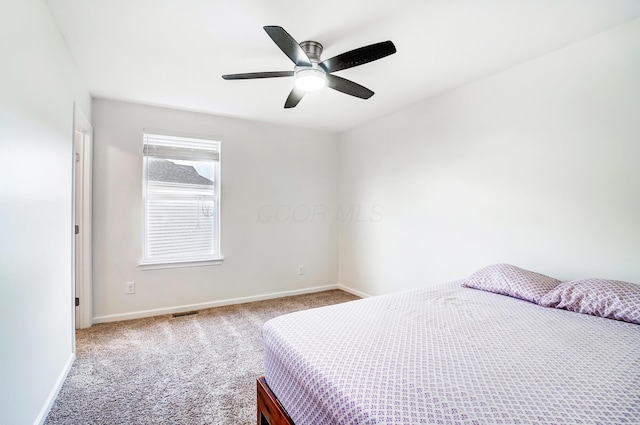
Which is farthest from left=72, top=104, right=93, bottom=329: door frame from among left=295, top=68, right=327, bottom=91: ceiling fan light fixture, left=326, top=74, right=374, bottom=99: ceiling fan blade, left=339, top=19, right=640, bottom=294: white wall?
left=339, top=19, right=640, bottom=294: white wall

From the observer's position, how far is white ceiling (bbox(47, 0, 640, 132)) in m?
1.77

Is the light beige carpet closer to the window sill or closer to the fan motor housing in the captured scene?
the window sill

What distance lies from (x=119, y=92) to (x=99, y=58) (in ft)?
2.38

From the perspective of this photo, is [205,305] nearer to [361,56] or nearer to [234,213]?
[234,213]

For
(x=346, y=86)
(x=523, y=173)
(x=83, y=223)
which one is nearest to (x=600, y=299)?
(x=523, y=173)

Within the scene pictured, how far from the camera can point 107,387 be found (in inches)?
81.4

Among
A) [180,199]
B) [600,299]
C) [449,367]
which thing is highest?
[180,199]

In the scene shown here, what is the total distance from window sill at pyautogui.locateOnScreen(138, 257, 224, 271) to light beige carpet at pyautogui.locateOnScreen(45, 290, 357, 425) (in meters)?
0.57

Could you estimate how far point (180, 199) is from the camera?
3.62m

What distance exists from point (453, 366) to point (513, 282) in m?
1.26

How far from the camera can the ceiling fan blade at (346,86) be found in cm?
218

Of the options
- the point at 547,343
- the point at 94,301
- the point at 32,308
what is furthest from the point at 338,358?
the point at 94,301

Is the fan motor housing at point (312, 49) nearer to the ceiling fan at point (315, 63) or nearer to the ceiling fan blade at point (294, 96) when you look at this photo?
the ceiling fan at point (315, 63)

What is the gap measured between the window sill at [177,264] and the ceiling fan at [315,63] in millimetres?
2316
